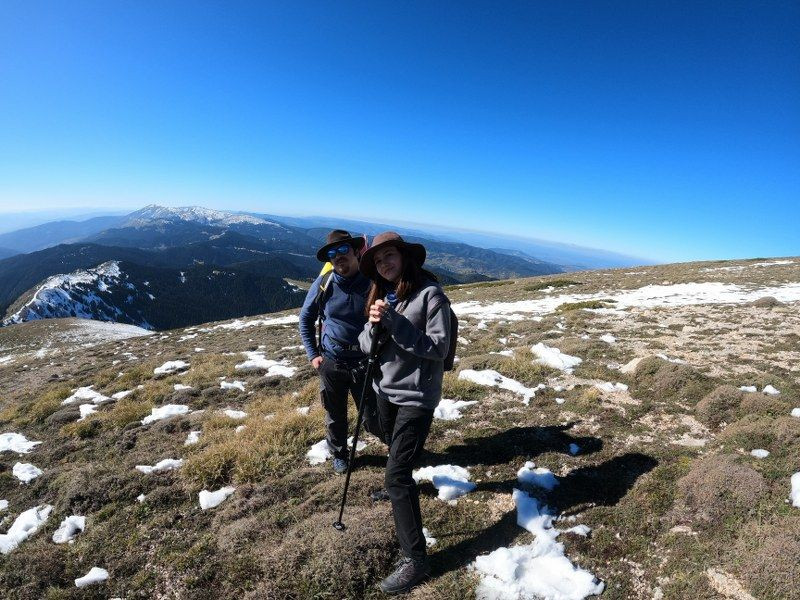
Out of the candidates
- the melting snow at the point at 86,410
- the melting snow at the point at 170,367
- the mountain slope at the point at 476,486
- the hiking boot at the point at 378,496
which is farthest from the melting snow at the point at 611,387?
the melting snow at the point at 170,367

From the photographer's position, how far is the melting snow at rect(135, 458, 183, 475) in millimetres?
A: 6387

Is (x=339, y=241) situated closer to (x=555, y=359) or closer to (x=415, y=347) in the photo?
(x=415, y=347)

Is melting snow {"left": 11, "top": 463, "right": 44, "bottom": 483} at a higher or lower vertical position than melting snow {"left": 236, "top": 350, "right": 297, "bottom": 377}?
lower

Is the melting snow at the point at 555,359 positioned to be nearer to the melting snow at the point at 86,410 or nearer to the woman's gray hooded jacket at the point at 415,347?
the woman's gray hooded jacket at the point at 415,347

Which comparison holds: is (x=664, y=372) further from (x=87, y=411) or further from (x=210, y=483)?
(x=87, y=411)

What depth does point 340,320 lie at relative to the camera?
5434 millimetres

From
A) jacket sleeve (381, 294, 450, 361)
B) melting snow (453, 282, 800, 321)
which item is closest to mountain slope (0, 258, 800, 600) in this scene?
jacket sleeve (381, 294, 450, 361)

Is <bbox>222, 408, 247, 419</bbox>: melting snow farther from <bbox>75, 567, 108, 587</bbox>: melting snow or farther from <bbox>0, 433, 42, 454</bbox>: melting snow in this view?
<bbox>75, 567, 108, 587</bbox>: melting snow

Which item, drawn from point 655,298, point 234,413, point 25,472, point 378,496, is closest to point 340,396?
point 378,496

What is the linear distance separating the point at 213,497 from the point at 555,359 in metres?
8.62

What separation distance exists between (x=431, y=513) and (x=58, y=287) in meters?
Answer: 220

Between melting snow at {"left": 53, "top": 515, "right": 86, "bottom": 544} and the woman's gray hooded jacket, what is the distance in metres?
4.54

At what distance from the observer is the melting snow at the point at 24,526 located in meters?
4.89

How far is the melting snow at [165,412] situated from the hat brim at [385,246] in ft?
24.5
